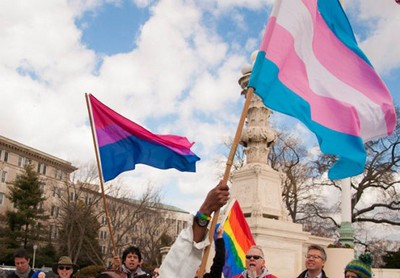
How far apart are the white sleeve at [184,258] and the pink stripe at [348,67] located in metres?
2.82

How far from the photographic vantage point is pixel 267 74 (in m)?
4.16

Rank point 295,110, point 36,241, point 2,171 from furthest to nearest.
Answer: point 2,171
point 36,241
point 295,110

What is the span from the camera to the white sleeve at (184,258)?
2662mm

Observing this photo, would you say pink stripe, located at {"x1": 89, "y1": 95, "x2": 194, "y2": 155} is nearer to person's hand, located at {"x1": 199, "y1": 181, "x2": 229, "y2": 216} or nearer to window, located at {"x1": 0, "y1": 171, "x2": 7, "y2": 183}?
person's hand, located at {"x1": 199, "y1": 181, "x2": 229, "y2": 216}

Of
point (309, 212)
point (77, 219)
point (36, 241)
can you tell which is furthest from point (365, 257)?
point (36, 241)

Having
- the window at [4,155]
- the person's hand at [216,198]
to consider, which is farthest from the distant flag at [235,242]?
the window at [4,155]

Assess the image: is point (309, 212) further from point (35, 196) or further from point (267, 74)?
point (267, 74)

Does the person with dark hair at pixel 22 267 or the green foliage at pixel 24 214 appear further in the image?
the green foliage at pixel 24 214

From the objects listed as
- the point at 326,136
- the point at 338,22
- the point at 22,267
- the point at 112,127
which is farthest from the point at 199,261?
the point at 112,127

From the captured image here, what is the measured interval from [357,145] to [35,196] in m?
51.8

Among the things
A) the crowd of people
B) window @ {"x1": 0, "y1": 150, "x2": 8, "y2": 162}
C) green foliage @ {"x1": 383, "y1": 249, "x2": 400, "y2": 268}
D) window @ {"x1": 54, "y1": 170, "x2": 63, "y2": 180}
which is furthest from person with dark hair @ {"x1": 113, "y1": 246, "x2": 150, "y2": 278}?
window @ {"x1": 54, "y1": 170, "x2": 63, "y2": 180}

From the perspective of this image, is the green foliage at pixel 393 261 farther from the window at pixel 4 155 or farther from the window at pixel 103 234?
the window at pixel 103 234

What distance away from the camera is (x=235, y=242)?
351 inches

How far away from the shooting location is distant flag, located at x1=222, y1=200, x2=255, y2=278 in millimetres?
8602
